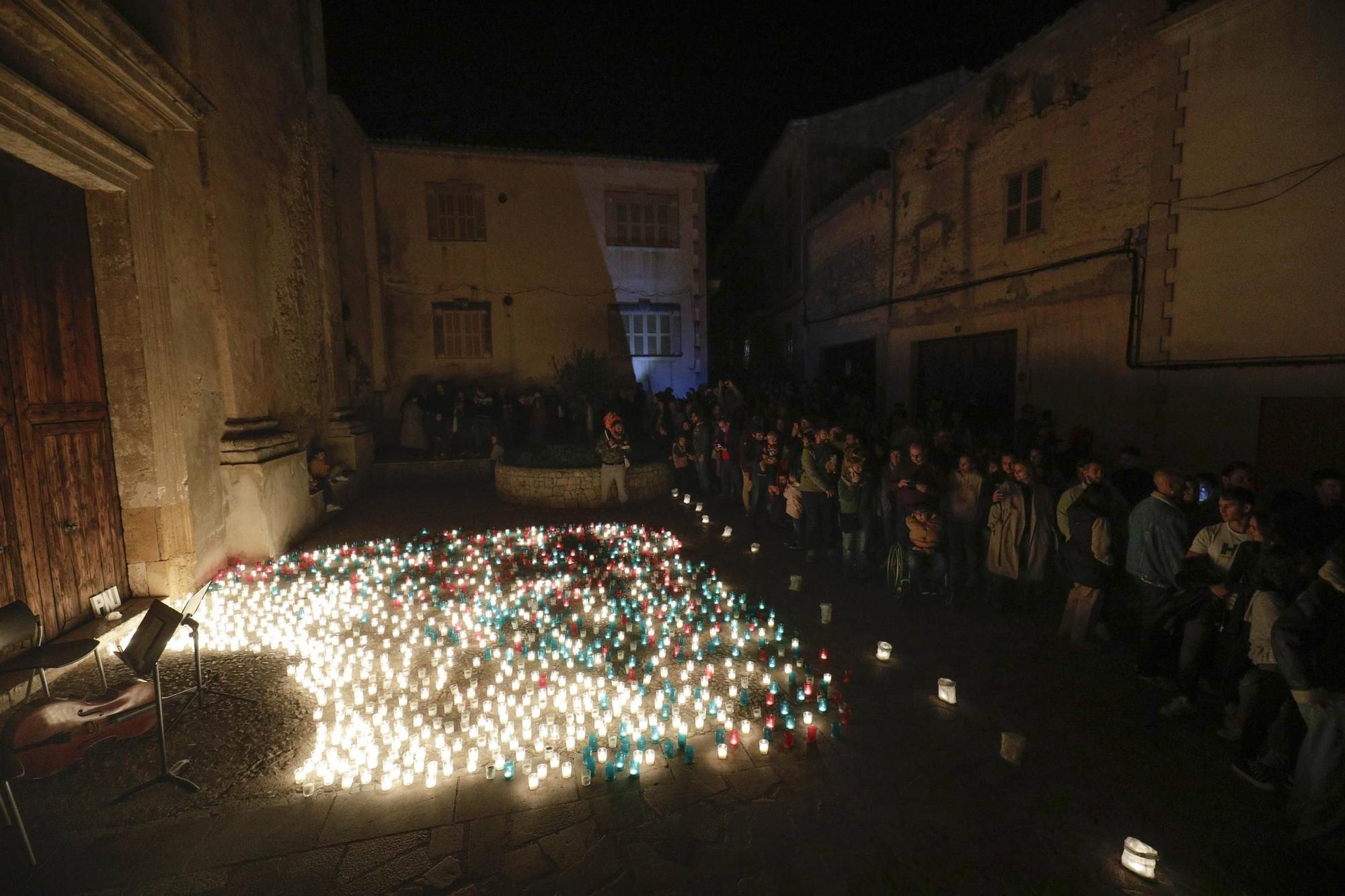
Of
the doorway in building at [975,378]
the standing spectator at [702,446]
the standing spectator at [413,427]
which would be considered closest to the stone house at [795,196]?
the doorway in building at [975,378]

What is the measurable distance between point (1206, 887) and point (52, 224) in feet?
33.4

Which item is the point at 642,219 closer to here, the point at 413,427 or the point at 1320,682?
the point at 413,427

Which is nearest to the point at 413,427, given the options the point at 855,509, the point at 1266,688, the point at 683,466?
the point at 683,466

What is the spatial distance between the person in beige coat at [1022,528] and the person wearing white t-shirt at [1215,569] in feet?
5.04

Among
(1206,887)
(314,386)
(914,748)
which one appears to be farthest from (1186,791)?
(314,386)

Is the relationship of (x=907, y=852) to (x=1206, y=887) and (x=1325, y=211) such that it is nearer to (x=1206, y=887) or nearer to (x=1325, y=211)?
(x=1206, y=887)

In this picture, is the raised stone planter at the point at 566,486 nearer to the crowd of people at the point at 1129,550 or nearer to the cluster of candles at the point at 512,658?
the crowd of people at the point at 1129,550

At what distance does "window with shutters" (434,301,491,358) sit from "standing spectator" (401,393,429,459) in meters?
3.05

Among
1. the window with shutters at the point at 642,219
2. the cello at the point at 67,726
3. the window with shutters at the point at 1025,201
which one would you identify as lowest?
the cello at the point at 67,726

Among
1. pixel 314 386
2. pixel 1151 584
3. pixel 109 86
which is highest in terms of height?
pixel 109 86

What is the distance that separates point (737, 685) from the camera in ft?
17.0

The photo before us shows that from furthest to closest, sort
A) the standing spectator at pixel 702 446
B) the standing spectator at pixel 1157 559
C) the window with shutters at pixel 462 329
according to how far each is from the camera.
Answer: the window with shutters at pixel 462 329 → the standing spectator at pixel 702 446 → the standing spectator at pixel 1157 559

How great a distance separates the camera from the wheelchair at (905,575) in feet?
22.2

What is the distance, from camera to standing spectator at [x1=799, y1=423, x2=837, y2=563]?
7973mm
